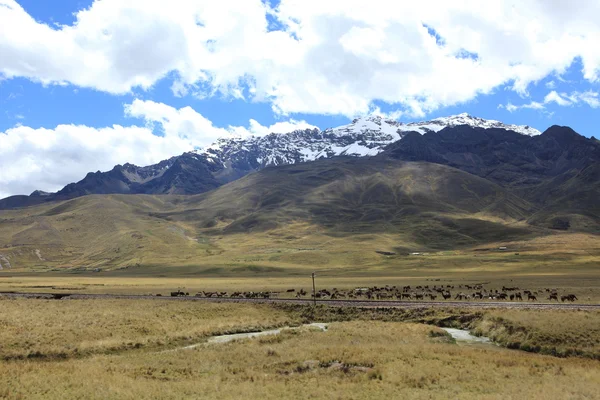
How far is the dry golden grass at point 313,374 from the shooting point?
2488 cm

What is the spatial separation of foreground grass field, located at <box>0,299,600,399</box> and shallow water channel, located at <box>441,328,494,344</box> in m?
1.60

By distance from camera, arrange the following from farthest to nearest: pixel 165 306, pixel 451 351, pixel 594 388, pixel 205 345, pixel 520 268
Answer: pixel 520 268 < pixel 165 306 < pixel 205 345 < pixel 451 351 < pixel 594 388

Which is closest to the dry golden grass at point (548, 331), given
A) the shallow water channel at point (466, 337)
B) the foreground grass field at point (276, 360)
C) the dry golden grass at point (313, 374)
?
the foreground grass field at point (276, 360)

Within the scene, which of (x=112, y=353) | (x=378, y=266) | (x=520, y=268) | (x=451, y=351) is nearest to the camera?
(x=451, y=351)

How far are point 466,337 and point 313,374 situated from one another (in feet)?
71.3

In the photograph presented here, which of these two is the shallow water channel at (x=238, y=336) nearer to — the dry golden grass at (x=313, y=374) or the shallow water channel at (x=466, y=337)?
the dry golden grass at (x=313, y=374)

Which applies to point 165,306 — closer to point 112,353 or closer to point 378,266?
point 112,353

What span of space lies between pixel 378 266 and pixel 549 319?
126096 mm

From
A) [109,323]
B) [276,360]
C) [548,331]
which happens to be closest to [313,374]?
[276,360]

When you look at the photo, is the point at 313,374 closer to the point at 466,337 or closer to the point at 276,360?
the point at 276,360

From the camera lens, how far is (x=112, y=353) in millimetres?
39031

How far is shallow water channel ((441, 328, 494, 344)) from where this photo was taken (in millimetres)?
43631

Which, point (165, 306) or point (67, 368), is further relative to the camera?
point (165, 306)

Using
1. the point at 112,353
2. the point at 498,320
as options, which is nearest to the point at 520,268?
the point at 498,320
